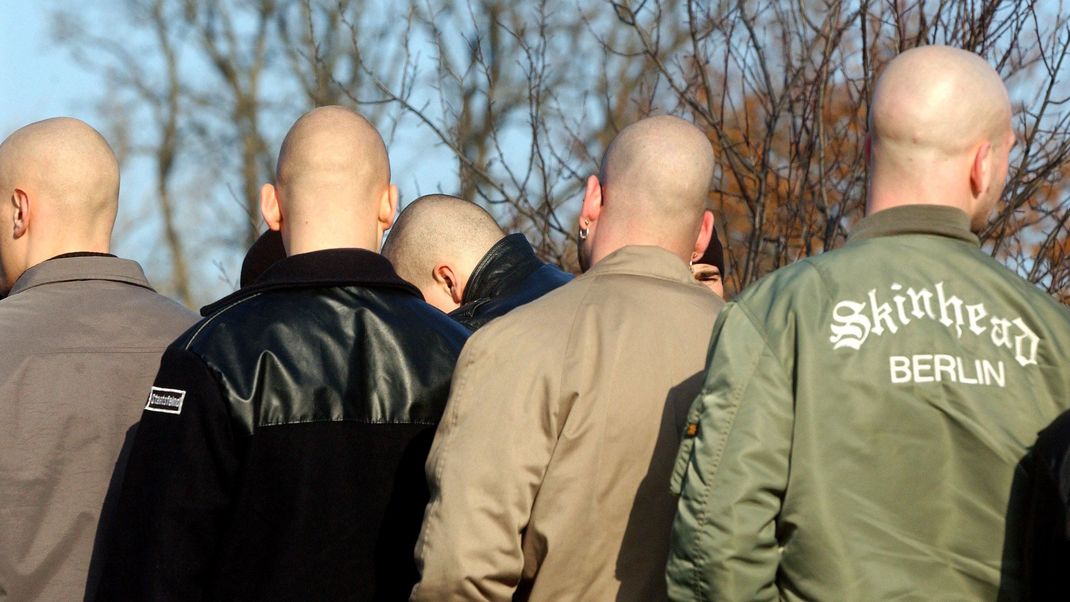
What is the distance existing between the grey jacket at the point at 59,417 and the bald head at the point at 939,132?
77.6 inches

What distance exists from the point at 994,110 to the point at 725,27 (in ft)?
9.79

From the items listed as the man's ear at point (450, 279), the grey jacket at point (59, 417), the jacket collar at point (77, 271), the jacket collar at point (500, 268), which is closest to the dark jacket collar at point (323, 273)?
Result: the grey jacket at point (59, 417)

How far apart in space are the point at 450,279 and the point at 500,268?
0.84 ft

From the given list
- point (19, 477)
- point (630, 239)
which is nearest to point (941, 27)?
point (630, 239)

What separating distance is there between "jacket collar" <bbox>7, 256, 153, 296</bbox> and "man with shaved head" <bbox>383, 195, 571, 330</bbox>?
47.2 inches

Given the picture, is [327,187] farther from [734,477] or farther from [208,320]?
[734,477]

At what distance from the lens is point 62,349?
11.5 feet

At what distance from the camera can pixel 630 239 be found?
10.4 ft

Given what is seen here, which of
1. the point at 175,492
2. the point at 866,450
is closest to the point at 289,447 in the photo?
the point at 175,492

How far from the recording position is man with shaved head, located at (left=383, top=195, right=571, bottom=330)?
474cm

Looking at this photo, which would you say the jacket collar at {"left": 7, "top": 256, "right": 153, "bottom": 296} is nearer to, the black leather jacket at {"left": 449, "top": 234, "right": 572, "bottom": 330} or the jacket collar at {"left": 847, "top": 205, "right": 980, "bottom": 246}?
the black leather jacket at {"left": 449, "top": 234, "right": 572, "bottom": 330}

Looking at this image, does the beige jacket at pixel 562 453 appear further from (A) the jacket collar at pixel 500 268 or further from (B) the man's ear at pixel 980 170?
(A) the jacket collar at pixel 500 268

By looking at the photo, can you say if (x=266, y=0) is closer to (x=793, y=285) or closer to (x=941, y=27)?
(x=941, y=27)

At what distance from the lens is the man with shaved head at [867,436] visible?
8.00 ft
